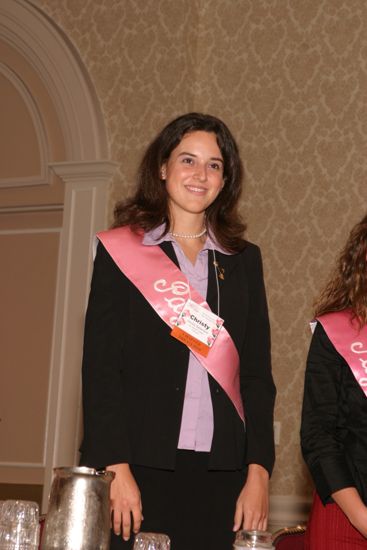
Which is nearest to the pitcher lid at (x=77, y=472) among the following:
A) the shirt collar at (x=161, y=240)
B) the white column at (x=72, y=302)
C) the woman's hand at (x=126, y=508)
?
the woman's hand at (x=126, y=508)

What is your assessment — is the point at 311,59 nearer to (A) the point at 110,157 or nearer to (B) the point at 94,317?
(A) the point at 110,157

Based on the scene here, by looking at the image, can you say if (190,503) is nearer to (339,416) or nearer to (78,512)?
(339,416)

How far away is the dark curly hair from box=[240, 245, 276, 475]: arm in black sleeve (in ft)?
0.26

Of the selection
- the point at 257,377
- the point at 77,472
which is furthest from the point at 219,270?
the point at 77,472

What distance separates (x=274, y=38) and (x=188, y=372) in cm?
306

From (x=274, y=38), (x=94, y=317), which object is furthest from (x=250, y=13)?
(x=94, y=317)

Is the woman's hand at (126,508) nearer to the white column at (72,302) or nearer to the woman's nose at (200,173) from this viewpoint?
the woman's nose at (200,173)

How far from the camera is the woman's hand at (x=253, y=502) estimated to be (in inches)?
75.8

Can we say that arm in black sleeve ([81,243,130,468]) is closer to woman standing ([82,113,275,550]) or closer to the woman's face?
woman standing ([82,113,275,550])

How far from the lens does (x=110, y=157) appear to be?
16.1 feet

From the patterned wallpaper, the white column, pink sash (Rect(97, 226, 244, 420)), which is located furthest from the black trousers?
the white column

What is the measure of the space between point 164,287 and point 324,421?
18.2 inches

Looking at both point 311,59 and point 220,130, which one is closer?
point 220,130

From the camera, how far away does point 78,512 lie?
1.18 m
